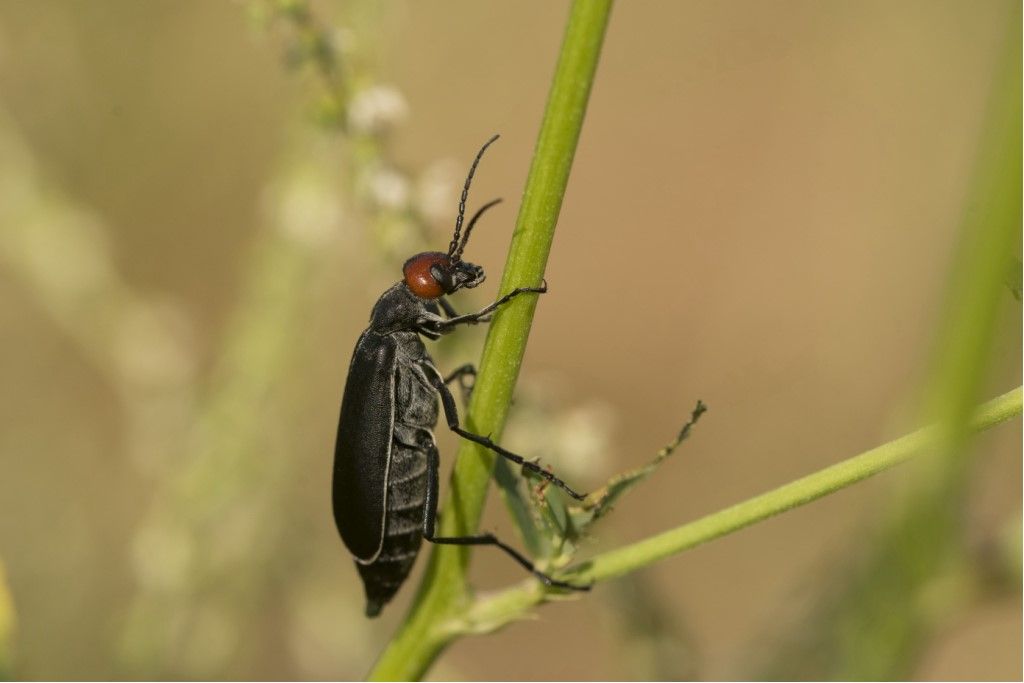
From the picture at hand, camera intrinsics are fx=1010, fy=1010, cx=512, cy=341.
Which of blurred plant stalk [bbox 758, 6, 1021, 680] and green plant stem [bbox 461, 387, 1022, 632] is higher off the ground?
blurred plant stalk [bbox 758, 6, 1021, 680]

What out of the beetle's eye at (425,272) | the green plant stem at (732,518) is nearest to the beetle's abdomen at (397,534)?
the beetle's eye at (425,272)

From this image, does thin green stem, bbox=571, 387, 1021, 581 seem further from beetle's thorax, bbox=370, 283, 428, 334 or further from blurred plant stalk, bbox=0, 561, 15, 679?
beetle's thorax, bbox=370, 283, 428, 334

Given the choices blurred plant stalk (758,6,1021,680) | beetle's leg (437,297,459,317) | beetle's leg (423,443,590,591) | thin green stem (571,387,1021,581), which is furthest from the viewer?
beetle's leg (437,297,459,317)

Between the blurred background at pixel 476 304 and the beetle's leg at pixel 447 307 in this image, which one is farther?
the beetle's leg at pixel 447 307

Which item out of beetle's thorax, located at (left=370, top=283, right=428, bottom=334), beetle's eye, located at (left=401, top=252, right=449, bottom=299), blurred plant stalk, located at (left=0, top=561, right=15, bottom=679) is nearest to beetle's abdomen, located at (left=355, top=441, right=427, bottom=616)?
beetle's thorax, located at (left=370, top=283, right=428, bottom=334)

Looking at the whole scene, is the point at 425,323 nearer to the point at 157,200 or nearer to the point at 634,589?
the point at 634,589

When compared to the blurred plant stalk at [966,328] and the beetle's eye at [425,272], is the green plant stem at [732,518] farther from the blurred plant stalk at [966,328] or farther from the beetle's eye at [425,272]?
the beetle's eye at [425,272]
